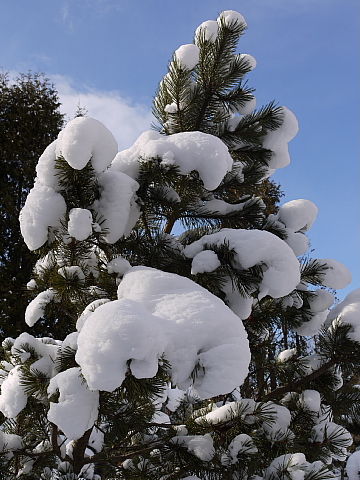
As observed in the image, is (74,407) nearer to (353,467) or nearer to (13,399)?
(13,399)

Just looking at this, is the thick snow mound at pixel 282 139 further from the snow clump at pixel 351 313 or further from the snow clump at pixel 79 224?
the snow clump at pixel 79 224

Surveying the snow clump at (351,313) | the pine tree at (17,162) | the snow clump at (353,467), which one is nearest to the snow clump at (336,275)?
the snow clump at (351,313)

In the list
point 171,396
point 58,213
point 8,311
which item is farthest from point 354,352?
point 8,311

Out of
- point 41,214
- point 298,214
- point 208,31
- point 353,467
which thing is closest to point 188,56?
point 208,31

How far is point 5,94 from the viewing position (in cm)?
859

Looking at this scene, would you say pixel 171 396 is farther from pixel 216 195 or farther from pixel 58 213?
pixel 58 213

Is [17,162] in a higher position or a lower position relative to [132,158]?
higher

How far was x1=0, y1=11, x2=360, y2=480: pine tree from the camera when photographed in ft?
4.74

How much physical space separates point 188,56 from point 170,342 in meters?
2.36

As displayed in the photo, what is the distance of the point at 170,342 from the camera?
141 centimetres

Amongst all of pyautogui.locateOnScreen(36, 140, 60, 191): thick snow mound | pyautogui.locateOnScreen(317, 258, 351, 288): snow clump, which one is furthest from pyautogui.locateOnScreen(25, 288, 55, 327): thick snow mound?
pyautogui.locateOnScreen(317, 258, 351, 288): snow clump

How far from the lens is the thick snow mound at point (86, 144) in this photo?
196cm

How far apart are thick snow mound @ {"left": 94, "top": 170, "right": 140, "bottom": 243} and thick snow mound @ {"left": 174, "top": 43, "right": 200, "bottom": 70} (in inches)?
49.6

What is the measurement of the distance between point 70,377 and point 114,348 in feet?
1.74
